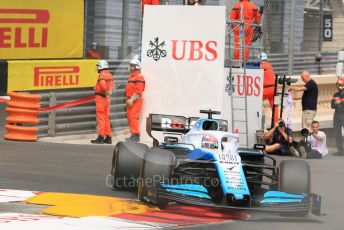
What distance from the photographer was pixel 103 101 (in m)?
18.6

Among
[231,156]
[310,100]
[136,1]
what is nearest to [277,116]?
[310,100]

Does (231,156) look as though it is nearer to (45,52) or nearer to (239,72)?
(239,72)

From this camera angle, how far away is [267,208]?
973cm

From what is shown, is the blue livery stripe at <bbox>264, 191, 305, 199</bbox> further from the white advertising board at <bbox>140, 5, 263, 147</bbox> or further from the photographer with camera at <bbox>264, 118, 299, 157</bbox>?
the photographer with camera at <bbox>264, 118, 299, 157</bbox>

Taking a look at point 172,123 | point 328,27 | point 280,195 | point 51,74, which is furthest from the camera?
point 328,27

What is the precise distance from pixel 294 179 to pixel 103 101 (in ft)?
28.3

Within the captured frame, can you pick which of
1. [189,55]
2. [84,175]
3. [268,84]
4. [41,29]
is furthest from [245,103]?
[84,175]

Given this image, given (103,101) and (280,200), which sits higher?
(103,101)

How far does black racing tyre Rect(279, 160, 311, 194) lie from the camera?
10.4 meters

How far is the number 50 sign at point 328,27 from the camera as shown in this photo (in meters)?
23.4

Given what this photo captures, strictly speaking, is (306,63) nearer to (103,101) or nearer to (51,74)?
(103,101)

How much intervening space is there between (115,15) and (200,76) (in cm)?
397

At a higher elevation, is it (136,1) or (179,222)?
(136,1)

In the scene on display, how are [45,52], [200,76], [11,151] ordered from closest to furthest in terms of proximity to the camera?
[11,151], [200,76], [45,52]
